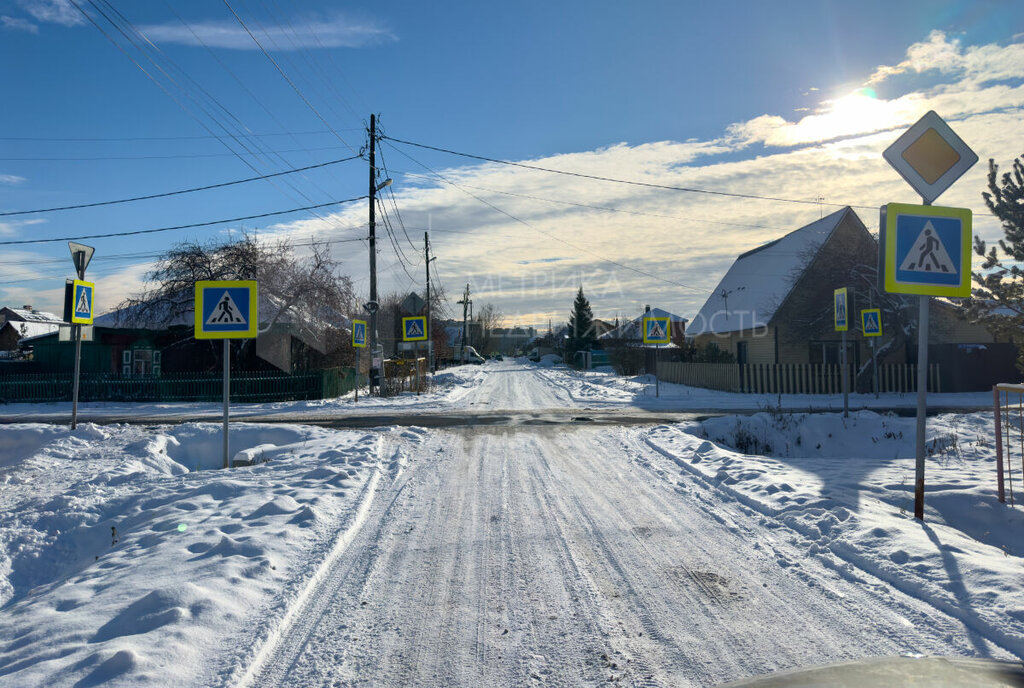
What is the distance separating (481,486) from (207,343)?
82.1 feet

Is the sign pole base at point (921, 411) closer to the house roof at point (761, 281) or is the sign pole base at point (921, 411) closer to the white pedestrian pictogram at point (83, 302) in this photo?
the white pedestrian pictogram at point (83, 302)

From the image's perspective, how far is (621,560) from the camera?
5.03 meters

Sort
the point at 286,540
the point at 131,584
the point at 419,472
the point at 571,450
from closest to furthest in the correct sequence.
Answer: the point at 131,584 → the point at 286,540 → the point at 419,472 → the point at 571,450

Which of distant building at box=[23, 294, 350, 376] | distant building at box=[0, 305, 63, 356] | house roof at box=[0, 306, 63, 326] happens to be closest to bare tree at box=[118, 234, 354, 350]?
distant building at box=[23, 294, 350, 376]

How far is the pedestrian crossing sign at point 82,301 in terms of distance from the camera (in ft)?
39.2

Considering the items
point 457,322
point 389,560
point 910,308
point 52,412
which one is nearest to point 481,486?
point 389,560

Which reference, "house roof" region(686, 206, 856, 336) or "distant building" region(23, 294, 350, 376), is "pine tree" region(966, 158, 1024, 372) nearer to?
"house roof" region(686, 206, 856, 336)

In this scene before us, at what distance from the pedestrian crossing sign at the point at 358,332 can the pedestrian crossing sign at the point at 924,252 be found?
59.6ft

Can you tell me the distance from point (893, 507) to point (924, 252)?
8.62ft

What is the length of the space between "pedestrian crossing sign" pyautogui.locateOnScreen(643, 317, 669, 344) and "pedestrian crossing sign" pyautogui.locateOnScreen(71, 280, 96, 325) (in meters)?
16.3

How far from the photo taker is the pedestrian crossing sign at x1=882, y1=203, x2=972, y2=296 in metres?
5.70

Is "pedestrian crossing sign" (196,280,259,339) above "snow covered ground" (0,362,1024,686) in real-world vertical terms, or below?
Result: above

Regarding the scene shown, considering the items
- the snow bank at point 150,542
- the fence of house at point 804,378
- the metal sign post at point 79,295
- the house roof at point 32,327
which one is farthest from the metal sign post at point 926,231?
the house roof at point 32,327

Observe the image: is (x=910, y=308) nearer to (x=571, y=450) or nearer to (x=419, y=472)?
(x=571, y=450)
